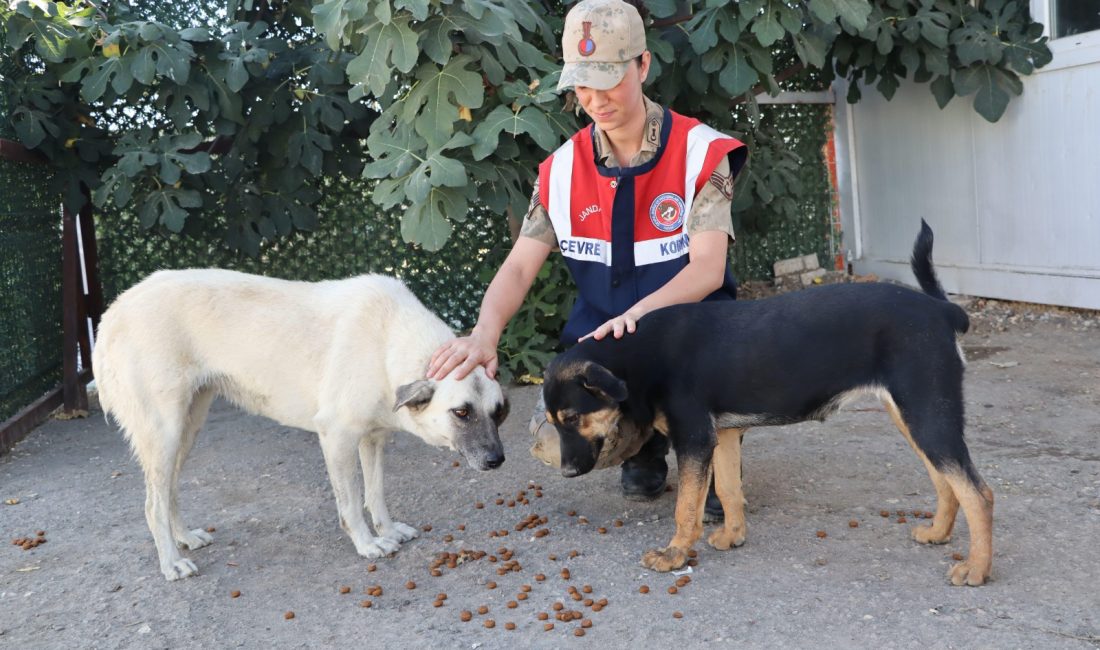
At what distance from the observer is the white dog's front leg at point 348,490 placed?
13.3 feet

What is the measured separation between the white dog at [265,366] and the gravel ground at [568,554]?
0.33m

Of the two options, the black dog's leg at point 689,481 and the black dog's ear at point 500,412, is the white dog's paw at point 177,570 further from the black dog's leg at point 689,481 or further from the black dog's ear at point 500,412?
the black dog's leg at point 689,481

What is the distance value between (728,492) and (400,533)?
141 centimetres

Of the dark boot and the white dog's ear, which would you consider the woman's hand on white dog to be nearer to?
the white dog's ear

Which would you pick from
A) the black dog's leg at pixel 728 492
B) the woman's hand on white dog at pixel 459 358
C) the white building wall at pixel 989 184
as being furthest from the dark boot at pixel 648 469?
the white building wall at pixel 989 184

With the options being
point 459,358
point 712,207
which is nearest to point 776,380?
point 712,207

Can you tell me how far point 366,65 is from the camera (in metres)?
5.32

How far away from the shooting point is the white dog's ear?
3.78 meters

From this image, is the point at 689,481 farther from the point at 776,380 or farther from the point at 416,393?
the point at 416,393

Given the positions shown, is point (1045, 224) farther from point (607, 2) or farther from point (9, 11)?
point (9, 11)

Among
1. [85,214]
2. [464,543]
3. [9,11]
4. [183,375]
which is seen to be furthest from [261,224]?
[464,543]

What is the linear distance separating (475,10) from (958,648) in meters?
3.73

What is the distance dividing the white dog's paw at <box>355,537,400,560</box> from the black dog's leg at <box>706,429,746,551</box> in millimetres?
1298

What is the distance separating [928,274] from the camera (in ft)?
11.8
